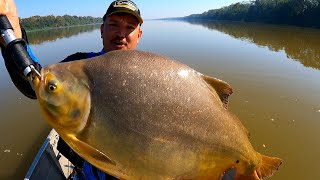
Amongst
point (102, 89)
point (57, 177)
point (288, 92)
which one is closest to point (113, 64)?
point (102, 89)

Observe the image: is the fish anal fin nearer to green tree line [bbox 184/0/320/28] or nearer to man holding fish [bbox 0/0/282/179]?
man holding fish [bbox 0/0/282/179]

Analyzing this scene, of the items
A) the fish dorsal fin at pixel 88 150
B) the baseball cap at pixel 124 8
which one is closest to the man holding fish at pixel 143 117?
the fish dorsal fin at pixel 88 150

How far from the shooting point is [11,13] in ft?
8.45

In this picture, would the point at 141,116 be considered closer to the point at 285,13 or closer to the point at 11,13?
the point at 11,13

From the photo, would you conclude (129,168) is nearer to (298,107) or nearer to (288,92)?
(298,107)

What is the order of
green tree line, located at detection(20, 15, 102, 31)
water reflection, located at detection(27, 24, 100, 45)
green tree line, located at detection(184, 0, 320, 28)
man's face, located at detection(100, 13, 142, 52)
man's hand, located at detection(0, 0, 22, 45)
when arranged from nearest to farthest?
man's hand, located at detection(0, 0, 22, 45)
man's face, located at detection(100, 13, 142, 52)
water reflection, located at detection(27, 24, 100, 45)
green tree line, located at detection(184, 0, 320, 28)
green tree line, located at detection(20, 15, 102, 31)

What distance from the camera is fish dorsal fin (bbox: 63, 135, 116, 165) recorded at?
6.15 ft

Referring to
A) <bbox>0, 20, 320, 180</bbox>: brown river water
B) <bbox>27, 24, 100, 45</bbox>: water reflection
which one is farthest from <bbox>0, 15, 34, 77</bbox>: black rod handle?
<bbox>27, 24, 100, 45</bbox>: water reflection

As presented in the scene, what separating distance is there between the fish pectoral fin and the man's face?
1.80m

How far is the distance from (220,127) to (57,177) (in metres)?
5.37

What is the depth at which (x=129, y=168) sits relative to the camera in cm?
194

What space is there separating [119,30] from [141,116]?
1735 millimetres

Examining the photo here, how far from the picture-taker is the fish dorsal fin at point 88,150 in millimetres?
1876

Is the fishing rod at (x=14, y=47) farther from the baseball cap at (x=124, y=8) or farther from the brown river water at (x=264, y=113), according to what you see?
the brown river water at (x=264, y=113)
